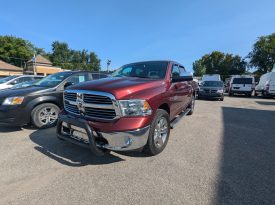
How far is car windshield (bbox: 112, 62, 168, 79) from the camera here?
176 inches

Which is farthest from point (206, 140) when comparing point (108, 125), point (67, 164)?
point (67, 164)

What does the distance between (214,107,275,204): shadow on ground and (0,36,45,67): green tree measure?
72.5 m

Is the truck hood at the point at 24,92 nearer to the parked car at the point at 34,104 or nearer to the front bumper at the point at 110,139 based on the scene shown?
the parked car at the point at 34,104

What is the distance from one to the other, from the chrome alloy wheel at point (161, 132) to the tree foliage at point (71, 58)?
90.2m

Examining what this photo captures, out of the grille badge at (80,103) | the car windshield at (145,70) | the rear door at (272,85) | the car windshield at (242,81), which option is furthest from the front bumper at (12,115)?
the car windshield at (242,81)

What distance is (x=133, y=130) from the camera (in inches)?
121

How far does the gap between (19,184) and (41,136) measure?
6.89 feet

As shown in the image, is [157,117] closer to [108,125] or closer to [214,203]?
[108,125]

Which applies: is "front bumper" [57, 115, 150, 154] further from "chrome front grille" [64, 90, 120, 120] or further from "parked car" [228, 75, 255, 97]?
"parked car" [228, 75, 255, 97]

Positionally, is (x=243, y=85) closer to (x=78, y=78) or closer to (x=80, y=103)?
(x=78, y=78)

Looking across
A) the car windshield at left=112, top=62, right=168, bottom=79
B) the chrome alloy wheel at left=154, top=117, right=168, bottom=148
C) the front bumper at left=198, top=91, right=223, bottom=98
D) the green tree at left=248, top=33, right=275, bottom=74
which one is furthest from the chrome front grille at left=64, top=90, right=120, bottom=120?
the green tree at left=248, top=33, right=275, bottom=74

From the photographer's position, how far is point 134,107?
3166 mm

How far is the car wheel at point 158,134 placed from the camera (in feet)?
11.4

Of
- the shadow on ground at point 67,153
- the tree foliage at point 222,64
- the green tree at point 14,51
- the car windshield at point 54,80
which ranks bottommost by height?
the shadow on ground at point 67,153
